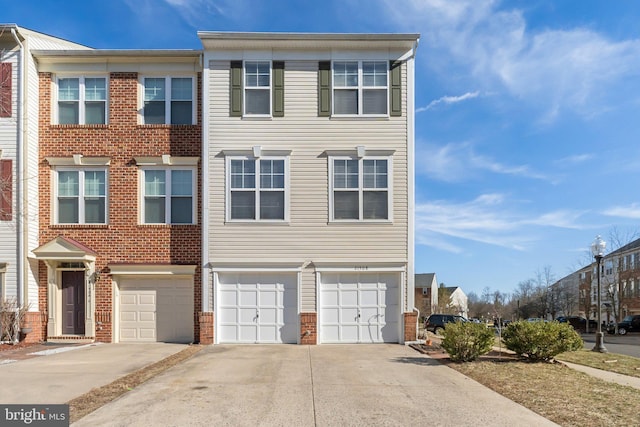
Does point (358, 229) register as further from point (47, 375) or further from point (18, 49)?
point (18, 49)

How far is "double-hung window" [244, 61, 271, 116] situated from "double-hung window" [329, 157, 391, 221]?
2.69m

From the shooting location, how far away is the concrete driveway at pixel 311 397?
630 cm

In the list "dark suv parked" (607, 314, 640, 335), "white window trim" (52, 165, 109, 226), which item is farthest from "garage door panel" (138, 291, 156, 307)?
"dark suv parked" (607, 314, 640, 335)

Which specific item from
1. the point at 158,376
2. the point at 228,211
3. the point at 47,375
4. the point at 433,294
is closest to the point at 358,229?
the point at 228,211

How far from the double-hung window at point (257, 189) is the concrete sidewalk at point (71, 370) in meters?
4.36

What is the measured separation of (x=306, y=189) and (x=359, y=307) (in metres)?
3.88

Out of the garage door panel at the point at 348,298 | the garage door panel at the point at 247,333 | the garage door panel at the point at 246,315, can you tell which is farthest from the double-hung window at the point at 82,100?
the garage door panel at the point at 348,298

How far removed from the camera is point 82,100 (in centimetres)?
1466

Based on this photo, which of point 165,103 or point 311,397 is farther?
point 165,103

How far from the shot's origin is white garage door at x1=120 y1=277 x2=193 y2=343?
14531 mm

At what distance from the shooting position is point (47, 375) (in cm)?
905

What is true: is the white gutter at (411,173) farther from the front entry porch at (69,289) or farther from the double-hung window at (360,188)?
the front entry porch at (69,289)

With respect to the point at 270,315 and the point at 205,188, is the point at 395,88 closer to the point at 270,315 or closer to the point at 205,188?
the point at 205,188

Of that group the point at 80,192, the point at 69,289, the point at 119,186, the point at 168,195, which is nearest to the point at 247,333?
the point at 168,195
